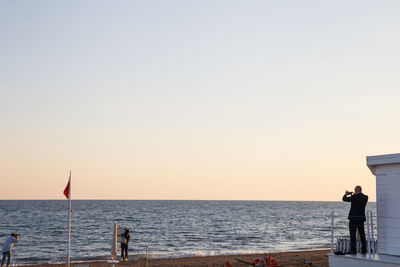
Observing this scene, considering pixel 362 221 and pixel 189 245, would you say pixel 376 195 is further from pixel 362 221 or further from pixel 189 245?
pixel 189 245

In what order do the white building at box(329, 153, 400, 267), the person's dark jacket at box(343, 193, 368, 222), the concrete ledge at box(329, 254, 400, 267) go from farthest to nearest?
the person's dark jacket at box(343, 193, 368, 222) → the white building at box(329, 153, 400, 267) → the concrete ledge at box(329, 254, 400, 267)

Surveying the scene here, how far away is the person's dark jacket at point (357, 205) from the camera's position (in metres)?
13.9

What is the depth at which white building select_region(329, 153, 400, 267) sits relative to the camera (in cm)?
1326

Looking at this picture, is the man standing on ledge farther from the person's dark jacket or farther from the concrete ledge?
the concrete ledge

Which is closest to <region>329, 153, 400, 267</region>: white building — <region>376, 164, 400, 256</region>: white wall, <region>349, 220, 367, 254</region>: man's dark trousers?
<region>376, 164, 400, 256</region>: white wall

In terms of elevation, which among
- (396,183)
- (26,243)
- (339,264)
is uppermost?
(396,183)

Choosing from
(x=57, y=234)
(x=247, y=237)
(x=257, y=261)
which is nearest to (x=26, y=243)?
(x=57, y=234)

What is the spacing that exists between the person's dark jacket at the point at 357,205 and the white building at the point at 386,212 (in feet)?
1.25

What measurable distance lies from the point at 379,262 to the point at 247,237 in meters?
37.0

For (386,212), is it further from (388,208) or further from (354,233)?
(354,233)

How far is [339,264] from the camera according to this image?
13625mm

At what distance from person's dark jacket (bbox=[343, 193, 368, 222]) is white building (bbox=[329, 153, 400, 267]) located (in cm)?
38

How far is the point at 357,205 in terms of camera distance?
13906 mm

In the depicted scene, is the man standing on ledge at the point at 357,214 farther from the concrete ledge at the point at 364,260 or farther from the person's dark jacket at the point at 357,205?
the concrete ledge at the point at 364,260
